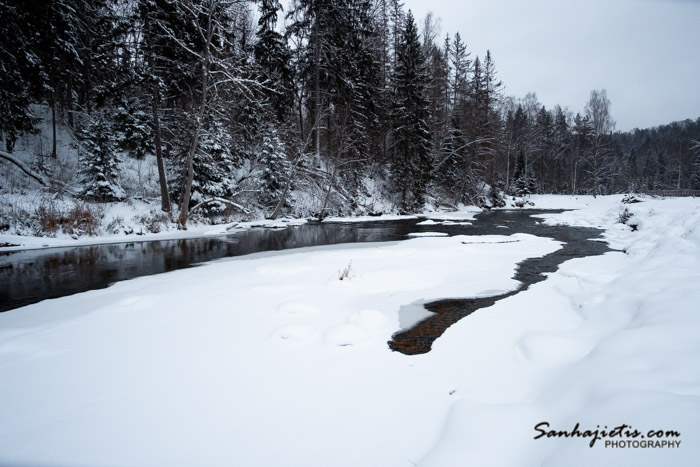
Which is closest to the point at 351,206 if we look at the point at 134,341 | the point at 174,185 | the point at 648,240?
Result: the point at 174,185

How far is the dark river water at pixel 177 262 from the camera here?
191 inches

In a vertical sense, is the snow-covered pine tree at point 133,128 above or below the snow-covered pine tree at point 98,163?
above

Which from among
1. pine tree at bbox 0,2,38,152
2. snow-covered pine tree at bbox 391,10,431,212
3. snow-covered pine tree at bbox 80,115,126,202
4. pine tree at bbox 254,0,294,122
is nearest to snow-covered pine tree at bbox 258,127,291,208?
pine tree at bbox 254,0,294,122

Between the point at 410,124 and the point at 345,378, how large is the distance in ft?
77.1

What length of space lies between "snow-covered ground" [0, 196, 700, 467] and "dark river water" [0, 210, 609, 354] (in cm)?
33

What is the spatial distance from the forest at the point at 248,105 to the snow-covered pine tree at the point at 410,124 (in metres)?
0.11

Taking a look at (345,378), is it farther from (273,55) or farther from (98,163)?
(273,55)

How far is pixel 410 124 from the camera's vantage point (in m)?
24.0

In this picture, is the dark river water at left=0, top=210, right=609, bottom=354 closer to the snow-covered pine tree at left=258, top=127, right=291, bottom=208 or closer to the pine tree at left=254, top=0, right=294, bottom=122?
the snow-covered pine tree at left=258, top=127, right=291, bottom=208

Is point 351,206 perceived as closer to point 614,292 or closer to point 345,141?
point 345,141

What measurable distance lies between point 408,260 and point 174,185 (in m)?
14.3

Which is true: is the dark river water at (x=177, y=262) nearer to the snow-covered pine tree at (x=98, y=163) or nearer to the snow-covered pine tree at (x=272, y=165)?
the snow-covered pine tree at (x=98, y=163)

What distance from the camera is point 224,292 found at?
5590mm

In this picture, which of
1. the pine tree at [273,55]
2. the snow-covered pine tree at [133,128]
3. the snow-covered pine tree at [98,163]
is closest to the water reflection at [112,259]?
the snow-covered pine tree at [98,163]
